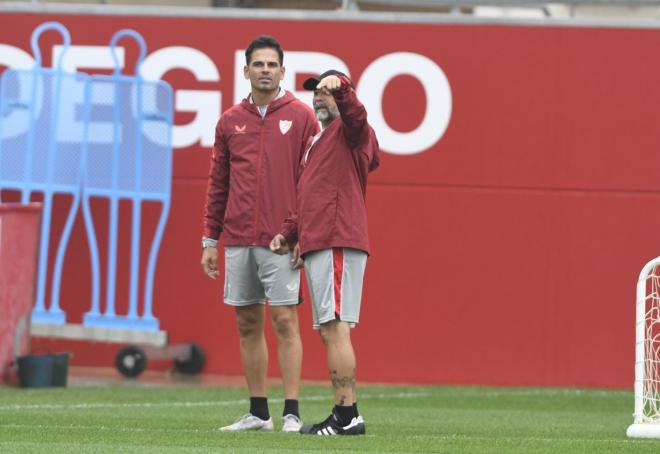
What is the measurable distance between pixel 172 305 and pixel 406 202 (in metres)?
2.08

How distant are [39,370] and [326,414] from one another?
2.44 meters

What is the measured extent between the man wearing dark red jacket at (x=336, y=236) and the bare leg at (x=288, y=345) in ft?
1.49

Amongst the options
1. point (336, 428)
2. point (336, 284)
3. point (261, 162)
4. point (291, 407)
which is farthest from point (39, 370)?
point (336, 284)

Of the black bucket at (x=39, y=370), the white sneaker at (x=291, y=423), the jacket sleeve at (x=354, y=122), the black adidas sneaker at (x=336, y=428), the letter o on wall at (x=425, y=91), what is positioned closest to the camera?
the jacket sleeve at (x=354, y=122)

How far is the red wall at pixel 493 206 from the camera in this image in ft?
42.9

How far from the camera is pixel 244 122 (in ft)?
27.7

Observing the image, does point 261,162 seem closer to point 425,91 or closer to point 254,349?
point 254,349

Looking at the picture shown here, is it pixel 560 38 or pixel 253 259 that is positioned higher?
pixel 560 38

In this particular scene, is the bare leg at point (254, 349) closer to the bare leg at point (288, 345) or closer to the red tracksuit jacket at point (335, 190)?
the bare leg at point (288, 345)

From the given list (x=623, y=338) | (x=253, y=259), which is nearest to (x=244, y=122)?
(x=253, y=259)

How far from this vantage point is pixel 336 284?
7.80 meters

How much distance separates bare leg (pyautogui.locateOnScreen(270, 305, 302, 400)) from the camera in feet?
27.4

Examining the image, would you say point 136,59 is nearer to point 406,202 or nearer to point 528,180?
point 406,202

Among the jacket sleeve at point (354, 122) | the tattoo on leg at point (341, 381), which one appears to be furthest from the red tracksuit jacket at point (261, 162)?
the tattoo on leg at point (341, 381)
